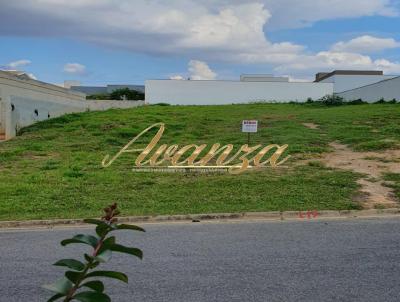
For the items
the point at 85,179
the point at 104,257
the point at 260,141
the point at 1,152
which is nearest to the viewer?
the point at 104,257

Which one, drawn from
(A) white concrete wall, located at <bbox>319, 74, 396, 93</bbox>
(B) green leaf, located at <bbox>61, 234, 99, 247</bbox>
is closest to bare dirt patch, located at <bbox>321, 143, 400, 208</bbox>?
(B) green leaf, located at <bbox>61, 234, 99, 247</bbox>

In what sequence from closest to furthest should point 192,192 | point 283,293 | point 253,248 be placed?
point 283,293 → point 253,248 → point 192,192

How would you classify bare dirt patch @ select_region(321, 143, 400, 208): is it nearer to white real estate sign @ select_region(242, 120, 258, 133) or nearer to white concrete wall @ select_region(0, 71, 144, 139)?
white real estate sign @ select_region(242, 120, 258, 133)

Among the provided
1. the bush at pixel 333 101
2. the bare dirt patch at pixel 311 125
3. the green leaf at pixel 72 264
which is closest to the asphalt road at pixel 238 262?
the green leaf at pixel 72 264

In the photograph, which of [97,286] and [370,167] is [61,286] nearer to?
[97,286]

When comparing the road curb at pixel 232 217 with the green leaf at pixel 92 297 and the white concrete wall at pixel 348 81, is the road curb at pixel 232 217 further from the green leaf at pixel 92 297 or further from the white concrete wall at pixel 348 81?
the white concrete wall at pixel 348 81

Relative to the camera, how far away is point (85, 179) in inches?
526

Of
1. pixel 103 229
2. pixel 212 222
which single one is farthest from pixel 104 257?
pixel 212 222

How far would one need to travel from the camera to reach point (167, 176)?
13.7 meters

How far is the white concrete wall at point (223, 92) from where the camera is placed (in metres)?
49.1

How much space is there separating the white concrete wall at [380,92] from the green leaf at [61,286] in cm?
3542

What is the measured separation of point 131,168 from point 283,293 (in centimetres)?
1002

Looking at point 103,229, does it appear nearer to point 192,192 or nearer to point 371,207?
point 371,207

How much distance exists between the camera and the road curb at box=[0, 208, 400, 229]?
374 inches
